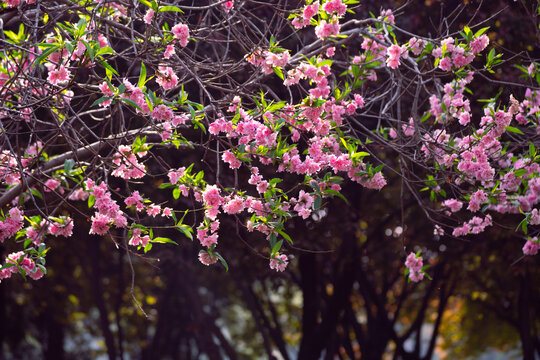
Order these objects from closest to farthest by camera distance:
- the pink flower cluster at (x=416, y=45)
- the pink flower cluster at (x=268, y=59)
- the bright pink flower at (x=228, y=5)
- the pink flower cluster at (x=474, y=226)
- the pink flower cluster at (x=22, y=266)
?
1. the pink flower cluster at (x=22, y=266)
2. the pink flower cluster at (x=268, y=59)
3. the bright pink flower at (x=228, y=5)
4. the pink flower cluster at (x=416, y=45)
5. the pink flower cluster at (x=474, y=226)

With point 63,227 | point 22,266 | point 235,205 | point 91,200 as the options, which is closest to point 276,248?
point 235,205

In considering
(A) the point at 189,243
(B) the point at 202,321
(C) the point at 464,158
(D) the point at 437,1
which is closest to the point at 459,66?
(C) the point at 464,158

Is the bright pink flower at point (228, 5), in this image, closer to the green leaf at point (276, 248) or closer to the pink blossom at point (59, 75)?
the pink blossom at point (59, 75)

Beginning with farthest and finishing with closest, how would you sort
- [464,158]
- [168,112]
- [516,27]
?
[516,27]
[464,158]
[168,112]

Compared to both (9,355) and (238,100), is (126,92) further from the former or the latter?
(9,355)

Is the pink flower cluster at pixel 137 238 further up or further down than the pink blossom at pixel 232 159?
further down

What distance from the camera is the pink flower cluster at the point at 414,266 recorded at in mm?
6441

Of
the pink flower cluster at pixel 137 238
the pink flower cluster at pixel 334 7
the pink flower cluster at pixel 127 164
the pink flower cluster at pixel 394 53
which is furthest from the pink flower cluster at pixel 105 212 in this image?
the pink flower cluster at pixel 394 53

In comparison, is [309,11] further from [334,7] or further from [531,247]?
[531,247]

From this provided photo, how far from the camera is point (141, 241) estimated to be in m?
5.02

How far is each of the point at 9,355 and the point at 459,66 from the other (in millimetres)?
15528

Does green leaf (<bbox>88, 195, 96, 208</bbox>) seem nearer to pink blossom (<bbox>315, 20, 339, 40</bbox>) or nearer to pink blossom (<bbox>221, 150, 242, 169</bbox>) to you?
pink blossom (<bbox>221, 150, 242, 169</bbox>)

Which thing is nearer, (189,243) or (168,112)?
(168,112)

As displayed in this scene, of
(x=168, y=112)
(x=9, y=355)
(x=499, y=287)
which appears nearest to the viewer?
(x=168, y=112)
